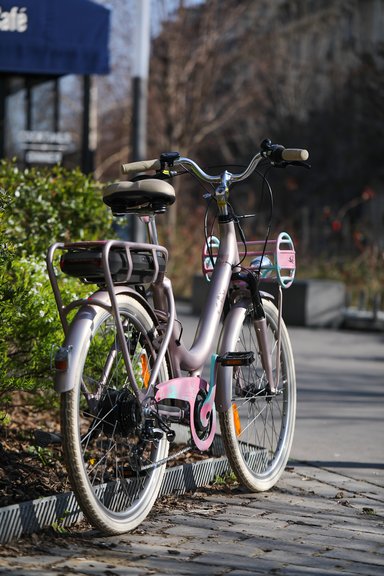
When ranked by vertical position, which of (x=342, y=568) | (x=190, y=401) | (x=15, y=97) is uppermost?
(x=15, y=97)

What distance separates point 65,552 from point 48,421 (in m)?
2.44

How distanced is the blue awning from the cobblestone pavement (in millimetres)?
7174

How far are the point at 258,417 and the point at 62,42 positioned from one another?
712 cm

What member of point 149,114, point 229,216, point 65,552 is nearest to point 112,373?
point 65,552

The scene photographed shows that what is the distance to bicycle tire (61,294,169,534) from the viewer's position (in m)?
3.93

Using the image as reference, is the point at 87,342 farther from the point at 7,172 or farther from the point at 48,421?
the point at 7,172

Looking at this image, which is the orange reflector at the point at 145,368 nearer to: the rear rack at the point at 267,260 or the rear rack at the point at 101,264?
the rear rack at the point at 101,264

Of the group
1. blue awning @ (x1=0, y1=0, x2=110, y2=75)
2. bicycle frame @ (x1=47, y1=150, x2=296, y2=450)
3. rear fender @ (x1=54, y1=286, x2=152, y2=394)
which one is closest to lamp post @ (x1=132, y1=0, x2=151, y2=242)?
blue awning @ (x1=0, y1=0, x2=110, y2=75)

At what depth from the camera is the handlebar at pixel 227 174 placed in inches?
189

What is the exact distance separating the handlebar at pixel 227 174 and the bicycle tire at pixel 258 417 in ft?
2.31

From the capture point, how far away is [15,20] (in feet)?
34.7

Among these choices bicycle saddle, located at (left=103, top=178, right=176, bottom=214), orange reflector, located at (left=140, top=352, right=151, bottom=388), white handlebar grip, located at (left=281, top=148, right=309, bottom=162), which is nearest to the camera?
bicycle saddle, located at (left=103, top=178, right=176, bottom=214)

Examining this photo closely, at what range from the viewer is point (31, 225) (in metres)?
6.97

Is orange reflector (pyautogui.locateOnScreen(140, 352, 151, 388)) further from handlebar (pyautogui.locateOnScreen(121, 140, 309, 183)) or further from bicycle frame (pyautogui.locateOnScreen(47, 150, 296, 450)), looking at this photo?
handlebar (pyautogui.locateOnScreen(121, 140, 309, 183))
